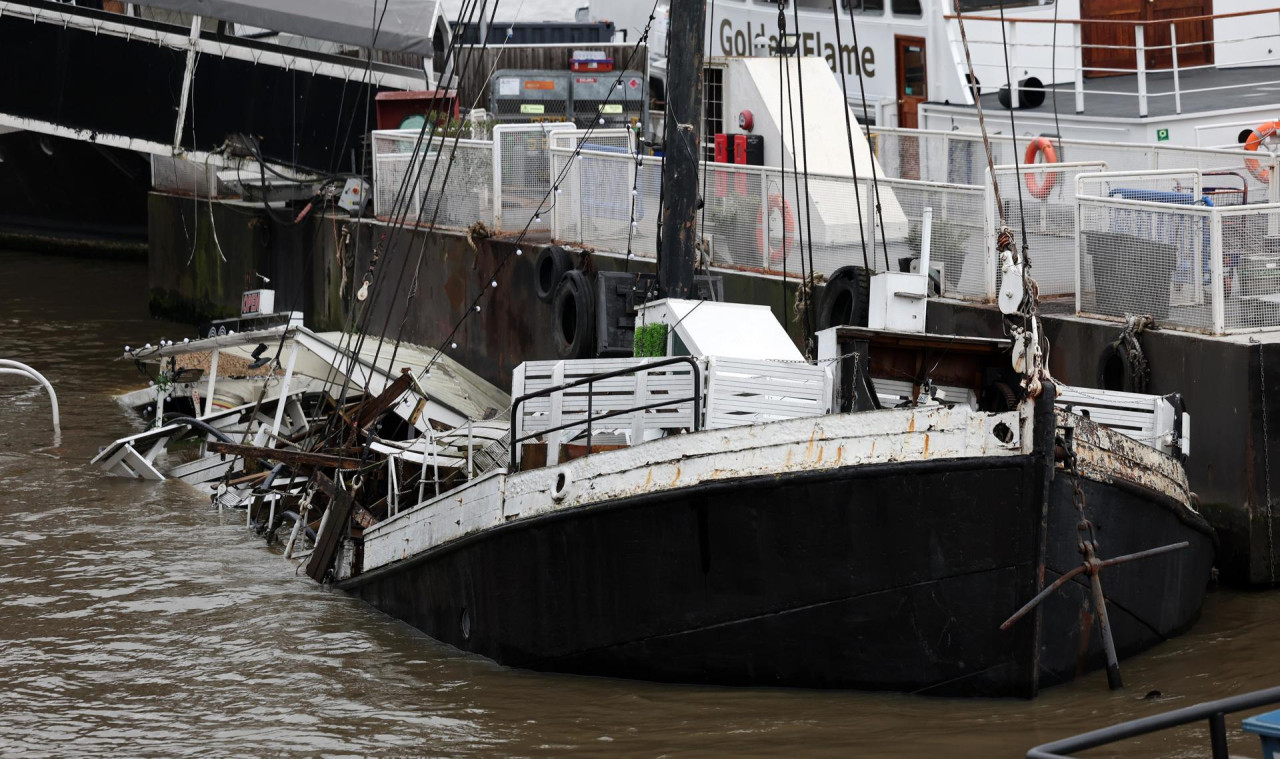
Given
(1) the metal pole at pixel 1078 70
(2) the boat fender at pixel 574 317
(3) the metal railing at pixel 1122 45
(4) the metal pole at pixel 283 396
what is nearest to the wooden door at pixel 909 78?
(3) the metal railing at pixel 1122 45

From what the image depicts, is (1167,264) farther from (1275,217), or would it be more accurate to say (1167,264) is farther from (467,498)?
(467,498)

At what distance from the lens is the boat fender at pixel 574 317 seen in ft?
54.4

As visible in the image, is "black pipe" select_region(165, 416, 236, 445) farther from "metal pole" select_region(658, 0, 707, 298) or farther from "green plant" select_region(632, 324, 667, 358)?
"green plant" select_region(632, 324, 667, 358)

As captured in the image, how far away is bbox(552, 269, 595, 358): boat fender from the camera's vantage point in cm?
1658

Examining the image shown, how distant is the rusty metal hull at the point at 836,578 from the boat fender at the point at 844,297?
4686 millimetres

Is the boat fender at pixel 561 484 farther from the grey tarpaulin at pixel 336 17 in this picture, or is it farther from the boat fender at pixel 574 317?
the grey tarpaulin at pixel 336 17

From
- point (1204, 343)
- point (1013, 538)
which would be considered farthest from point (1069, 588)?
point (1204, 343)

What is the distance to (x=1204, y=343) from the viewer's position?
1177cm

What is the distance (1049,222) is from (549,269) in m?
6.18

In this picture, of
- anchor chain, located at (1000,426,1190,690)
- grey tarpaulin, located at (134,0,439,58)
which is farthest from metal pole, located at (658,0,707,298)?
grey tarpaulin, located at (134,0,439,58)

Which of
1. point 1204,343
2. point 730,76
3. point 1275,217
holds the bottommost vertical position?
point 1204,343

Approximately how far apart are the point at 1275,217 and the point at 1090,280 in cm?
160

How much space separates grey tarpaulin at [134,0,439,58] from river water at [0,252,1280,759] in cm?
1088

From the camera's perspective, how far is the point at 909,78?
21.9 meters
